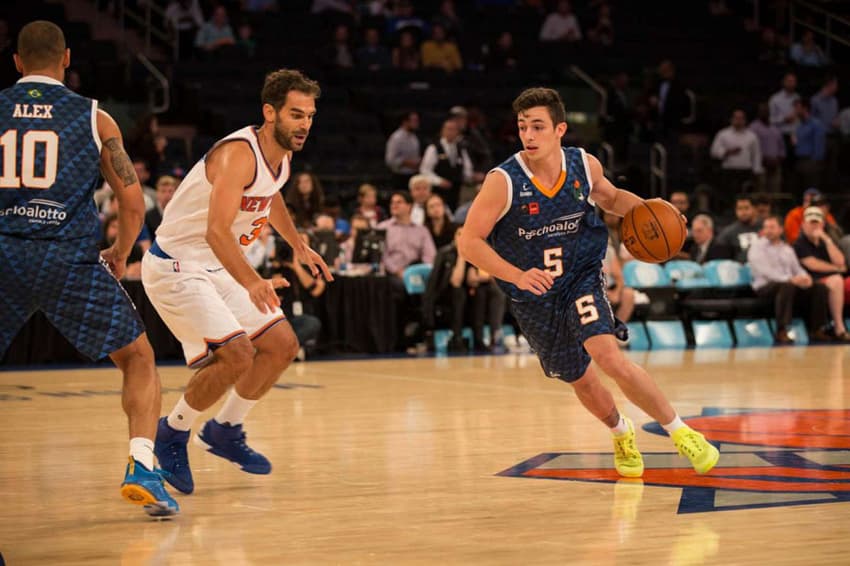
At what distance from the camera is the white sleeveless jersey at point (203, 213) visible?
527cm

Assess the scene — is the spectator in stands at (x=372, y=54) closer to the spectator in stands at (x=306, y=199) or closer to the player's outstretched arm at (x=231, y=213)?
the spectator in stands at (x=306, y=199)

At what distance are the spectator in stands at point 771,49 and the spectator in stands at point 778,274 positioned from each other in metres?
6.82

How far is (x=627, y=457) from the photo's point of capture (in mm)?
5656

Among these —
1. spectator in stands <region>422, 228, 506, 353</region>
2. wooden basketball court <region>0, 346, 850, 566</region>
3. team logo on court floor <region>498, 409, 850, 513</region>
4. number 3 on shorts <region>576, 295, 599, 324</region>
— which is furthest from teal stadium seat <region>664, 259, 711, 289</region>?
number 3 on shorts <region>576, 295, 599, 324</region>

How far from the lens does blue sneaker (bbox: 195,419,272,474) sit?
Result: 18.3 feet

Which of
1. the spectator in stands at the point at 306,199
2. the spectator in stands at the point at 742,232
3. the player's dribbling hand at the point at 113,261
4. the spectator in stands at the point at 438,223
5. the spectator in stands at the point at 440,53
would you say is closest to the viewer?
the player's dribbling hand at the point at 113,261

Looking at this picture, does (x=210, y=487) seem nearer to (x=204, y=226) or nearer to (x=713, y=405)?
(x=204, y=226)

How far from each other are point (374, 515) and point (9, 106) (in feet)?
6.20

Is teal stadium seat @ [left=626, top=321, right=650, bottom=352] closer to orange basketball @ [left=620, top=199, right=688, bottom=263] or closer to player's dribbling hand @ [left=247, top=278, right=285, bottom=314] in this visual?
orange basketball @ [left=620, top=199, right=688, bottom=263]

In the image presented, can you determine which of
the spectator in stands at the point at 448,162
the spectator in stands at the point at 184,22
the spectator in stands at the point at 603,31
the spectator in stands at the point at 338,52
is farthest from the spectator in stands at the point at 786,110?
the spectator in stands at the point at 184,22

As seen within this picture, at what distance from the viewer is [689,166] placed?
1761 centimetres

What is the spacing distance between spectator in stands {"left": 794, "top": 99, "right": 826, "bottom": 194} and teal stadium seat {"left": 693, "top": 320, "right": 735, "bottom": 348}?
465 cm

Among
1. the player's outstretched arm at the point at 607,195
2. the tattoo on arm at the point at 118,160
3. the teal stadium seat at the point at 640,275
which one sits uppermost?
the tattoo on arm at the point at 118,160

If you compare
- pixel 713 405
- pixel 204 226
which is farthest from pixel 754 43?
pixel 204 226
